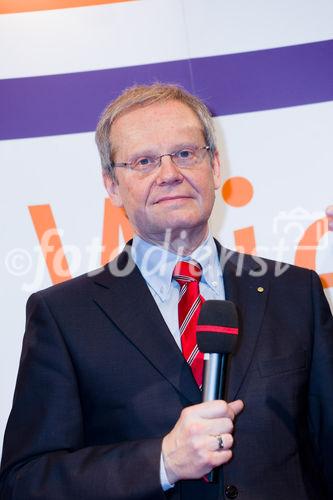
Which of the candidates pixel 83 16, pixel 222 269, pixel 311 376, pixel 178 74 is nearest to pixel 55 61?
pixel 83 16

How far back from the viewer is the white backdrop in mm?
2742

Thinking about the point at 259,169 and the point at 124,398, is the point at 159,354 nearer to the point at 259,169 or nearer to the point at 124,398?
the point at 124,398

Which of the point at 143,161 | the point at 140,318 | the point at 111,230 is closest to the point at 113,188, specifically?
the point at 143,161

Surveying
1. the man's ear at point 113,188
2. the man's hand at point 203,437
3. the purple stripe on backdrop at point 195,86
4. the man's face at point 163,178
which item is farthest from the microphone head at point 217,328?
the purple stripe on backdrop at point 195,86

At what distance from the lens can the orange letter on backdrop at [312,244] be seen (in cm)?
276

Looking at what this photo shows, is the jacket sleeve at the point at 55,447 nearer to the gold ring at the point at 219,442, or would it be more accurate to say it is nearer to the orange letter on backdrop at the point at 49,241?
the gold ring at the point at 219,442

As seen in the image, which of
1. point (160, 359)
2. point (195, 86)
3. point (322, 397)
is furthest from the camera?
point (195, 86)

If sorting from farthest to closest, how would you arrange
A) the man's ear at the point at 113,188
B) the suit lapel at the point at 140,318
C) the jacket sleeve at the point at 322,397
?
the man's ear at the point at 113,188 < the jacket sleeve at the point at 322,397 < the suit lapel at the point at 140,318

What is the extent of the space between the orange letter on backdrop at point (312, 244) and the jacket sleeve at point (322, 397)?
597 mm

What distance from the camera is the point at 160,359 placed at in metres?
1.95

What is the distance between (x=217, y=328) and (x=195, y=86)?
151 cm

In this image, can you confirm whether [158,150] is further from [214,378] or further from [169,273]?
[214,378]

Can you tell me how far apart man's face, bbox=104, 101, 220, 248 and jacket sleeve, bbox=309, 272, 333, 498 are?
51 centimetres

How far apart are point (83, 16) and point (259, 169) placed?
977 mm
